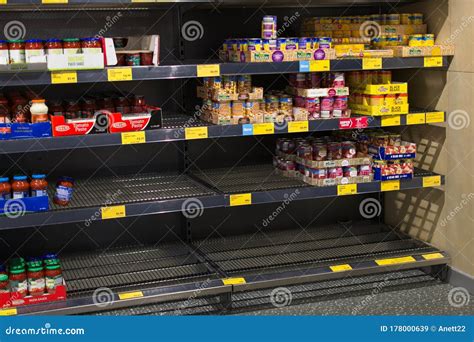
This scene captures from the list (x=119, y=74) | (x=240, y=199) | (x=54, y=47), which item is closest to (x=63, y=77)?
(x=54, y=47)

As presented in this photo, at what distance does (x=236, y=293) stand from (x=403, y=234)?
1325 millimetres

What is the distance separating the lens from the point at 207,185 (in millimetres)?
4422

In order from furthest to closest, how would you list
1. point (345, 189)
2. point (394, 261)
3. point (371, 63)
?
point (394, 261) < point (345, 189) < point (371, 63)

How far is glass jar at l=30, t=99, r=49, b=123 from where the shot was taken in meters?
3.80

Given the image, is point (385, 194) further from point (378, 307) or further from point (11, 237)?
point (11, 237)

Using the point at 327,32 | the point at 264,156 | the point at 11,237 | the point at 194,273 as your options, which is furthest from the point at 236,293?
the point at 327,32

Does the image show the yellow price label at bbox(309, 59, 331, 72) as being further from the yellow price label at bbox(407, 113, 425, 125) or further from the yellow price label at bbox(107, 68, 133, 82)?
the yellow price label at bbox(107, 68, 133, 82)

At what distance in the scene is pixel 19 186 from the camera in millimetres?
3822

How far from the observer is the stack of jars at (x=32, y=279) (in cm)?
385

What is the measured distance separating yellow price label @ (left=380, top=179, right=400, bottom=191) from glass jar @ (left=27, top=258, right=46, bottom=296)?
206 centimetres

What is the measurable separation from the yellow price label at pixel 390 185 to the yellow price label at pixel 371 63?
711 millimetres

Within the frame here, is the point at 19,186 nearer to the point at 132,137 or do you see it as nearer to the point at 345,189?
the point at 132,137

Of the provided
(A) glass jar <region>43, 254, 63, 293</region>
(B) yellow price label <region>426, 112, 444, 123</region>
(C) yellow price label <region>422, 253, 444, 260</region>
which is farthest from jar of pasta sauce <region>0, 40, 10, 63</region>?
(C) yellow price label <region>422, 253, 444, 260</region>

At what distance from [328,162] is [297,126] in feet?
1.04
